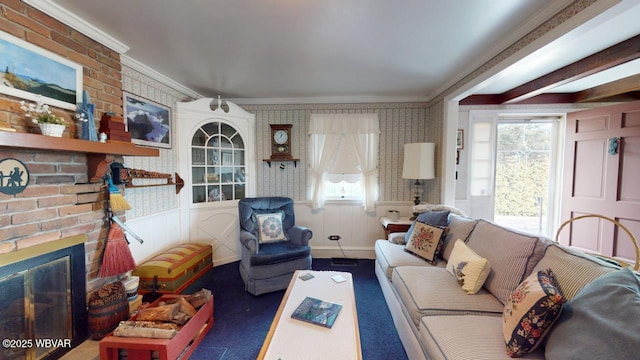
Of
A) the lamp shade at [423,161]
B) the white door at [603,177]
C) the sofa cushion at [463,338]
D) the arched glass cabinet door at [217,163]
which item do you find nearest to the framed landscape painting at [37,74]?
the arched glass cabinet door at [217,163]

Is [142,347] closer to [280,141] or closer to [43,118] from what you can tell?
[43,118]

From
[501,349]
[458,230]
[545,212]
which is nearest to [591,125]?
[545,212]

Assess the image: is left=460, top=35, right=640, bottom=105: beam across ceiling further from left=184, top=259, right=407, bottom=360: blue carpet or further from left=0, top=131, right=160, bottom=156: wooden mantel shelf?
left=0, top=131, right=160, bottom=156: wooden mantel shelf

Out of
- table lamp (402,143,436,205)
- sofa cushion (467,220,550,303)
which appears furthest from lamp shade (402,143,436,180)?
sofa cushion (467,220,550,303)

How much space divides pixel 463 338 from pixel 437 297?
13.8 inches

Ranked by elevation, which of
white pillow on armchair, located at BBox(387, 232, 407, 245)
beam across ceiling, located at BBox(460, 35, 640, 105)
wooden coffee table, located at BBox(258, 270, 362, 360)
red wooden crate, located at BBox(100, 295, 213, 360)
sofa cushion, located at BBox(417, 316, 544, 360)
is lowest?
red wooden crate, located at BBox(100, 295, 213, 360)

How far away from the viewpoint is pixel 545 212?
339 cm

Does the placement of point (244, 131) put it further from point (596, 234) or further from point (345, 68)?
point (596, 234)

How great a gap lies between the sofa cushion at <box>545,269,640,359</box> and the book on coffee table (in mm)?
1027

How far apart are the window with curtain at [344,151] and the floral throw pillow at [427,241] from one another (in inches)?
43.8

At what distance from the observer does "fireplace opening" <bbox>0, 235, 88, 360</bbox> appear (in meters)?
1.30

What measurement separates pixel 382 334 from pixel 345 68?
2.51 metres

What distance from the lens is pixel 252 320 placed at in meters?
2.08

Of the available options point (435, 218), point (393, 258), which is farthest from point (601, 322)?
point (435, 218)
